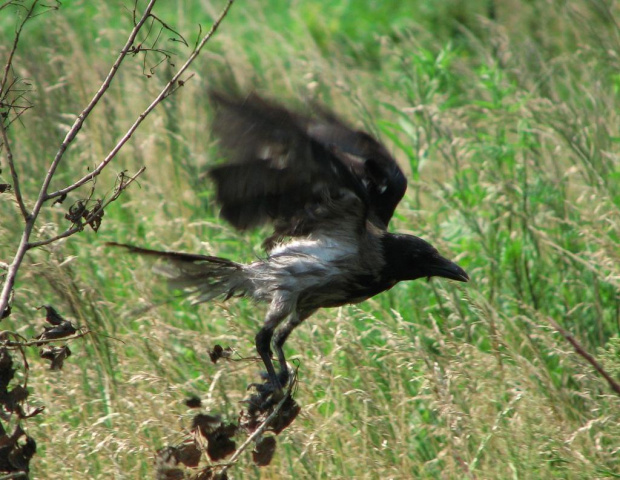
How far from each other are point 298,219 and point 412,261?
0.54 m

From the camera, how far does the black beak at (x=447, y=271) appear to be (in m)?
4.07

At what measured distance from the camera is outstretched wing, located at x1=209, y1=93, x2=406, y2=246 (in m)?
3.38

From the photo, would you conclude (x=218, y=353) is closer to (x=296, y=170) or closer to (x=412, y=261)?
(x=296, y=170)

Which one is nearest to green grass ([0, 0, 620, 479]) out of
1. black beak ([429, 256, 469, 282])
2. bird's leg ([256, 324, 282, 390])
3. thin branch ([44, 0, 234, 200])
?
black beak ([429, 256, 469, 282])

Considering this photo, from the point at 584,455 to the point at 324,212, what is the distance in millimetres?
1457

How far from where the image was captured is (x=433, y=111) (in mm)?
4766

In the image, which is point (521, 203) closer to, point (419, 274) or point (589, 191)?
point (589, 191)

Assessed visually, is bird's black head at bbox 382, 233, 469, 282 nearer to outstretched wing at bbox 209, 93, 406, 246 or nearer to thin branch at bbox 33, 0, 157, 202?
outstretched wing at bbox 209, 93, 406, 246

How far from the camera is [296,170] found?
3.54 metres

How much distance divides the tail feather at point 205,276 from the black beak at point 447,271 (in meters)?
0.83

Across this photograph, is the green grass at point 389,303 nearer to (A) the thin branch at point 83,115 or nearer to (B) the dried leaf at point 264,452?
(B) the dried leaf at point 264,452

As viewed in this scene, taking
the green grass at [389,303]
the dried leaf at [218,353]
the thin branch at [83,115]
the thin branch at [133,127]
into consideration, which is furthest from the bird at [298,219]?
the thin branch at [83,115]

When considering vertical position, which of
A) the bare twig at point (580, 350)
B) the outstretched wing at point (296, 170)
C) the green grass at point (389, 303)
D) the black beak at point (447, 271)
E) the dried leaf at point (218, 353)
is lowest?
the green grass at point (389, 303)

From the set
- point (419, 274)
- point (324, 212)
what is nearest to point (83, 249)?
point (324, 212)
